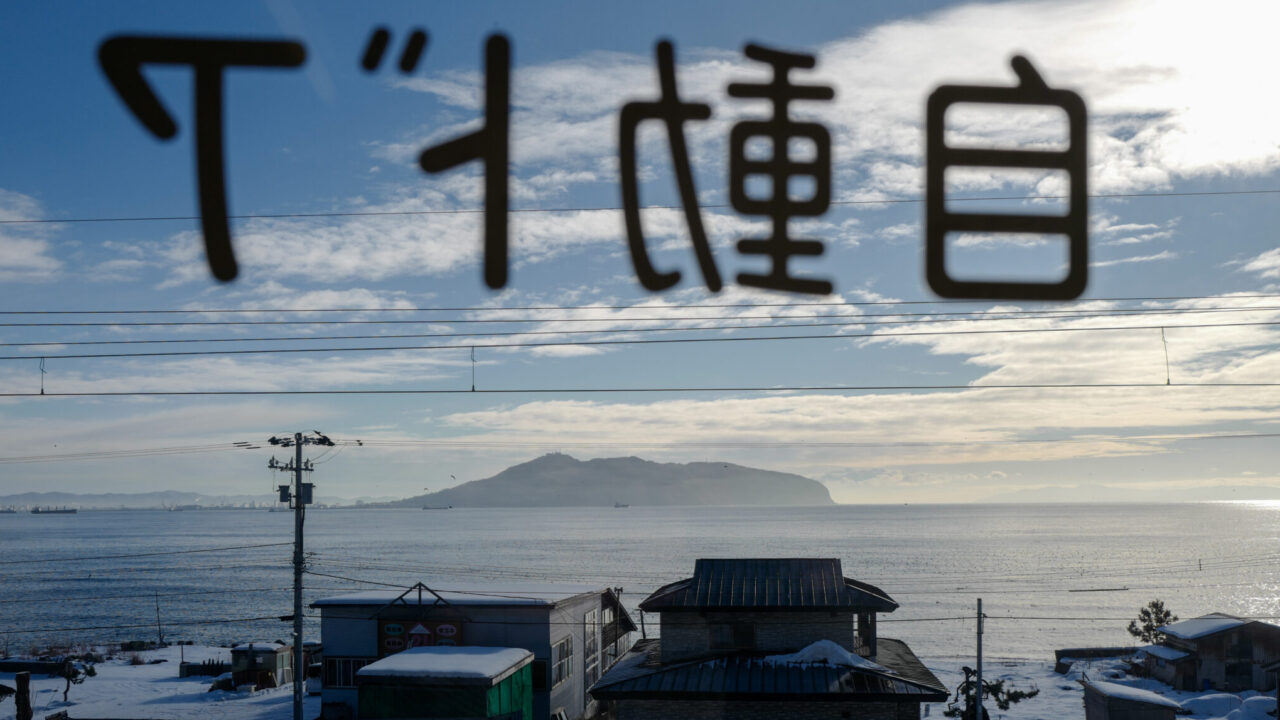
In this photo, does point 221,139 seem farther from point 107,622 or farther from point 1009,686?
point 107,622

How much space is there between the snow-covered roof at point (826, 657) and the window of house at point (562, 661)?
446 inches

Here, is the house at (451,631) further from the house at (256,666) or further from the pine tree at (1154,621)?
the pine tree at (1154,621)

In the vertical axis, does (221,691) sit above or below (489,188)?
below

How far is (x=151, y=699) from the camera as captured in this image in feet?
154

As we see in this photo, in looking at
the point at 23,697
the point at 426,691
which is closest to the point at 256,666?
the point at 23,697

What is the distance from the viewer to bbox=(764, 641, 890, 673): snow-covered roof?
2575 cm

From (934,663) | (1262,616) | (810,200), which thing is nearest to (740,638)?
(810,200)

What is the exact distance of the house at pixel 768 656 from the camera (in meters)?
24.4

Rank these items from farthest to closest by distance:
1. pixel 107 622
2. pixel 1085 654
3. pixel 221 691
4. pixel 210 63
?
pixel 107 622, pixel 1085 654, pixel 221 691, pixel 210 63

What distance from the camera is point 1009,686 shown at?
5488 centimetres

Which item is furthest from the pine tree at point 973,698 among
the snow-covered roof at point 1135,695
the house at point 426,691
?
the house at point 426,691

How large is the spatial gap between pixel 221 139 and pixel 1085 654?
7578 centimetres

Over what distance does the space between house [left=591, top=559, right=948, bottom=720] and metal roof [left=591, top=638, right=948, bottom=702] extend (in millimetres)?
28

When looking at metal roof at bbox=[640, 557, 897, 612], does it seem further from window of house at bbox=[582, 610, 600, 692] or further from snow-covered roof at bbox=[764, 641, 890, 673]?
window of house at bbox=[582, 610, 600, 692]
